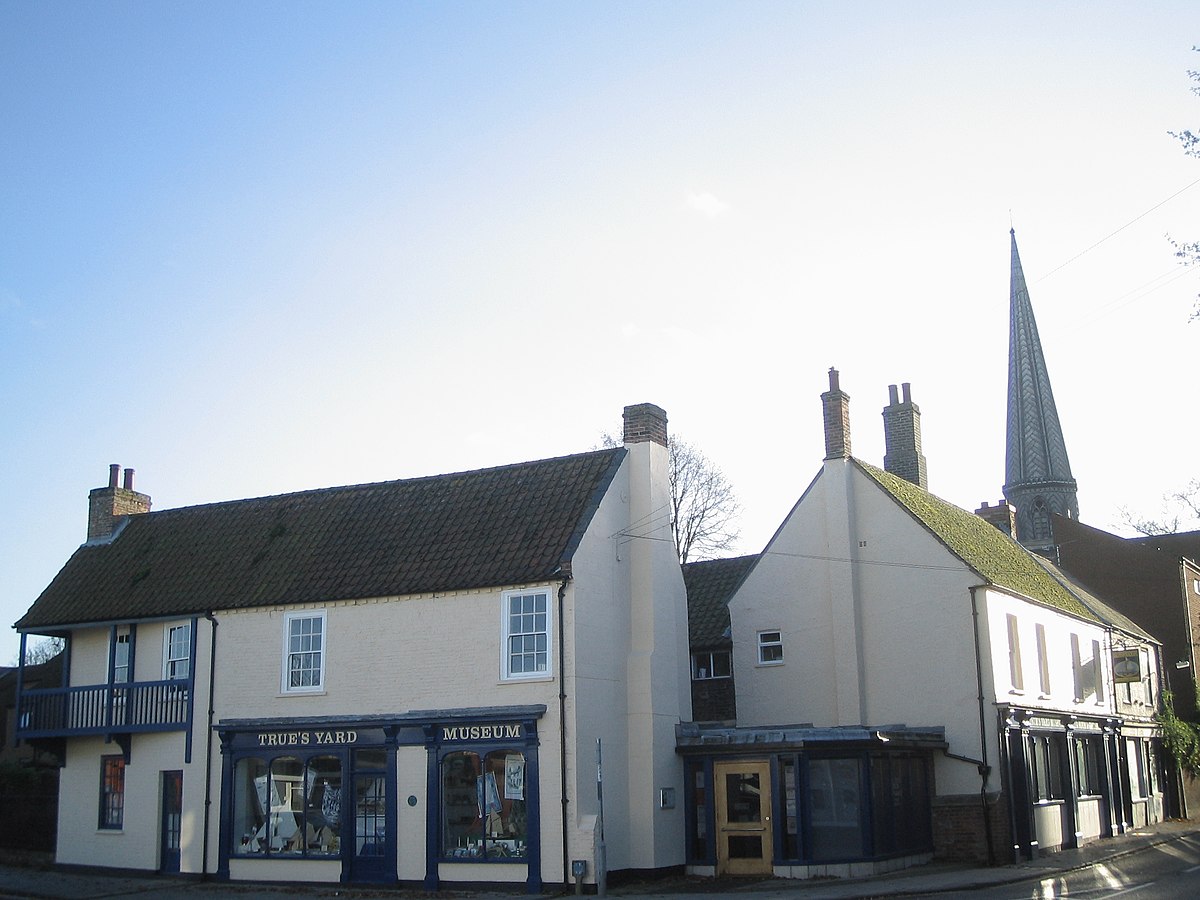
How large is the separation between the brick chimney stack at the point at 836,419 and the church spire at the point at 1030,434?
5469cm

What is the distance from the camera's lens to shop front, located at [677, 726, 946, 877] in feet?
76.4

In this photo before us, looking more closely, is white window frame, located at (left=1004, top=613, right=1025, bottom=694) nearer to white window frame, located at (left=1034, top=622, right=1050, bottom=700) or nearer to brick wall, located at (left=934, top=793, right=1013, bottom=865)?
white window frame, located at (left=1034, top=622, right=1050, bottom=700)

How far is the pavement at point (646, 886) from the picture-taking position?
2111cm

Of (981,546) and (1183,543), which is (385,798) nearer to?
(981,546)

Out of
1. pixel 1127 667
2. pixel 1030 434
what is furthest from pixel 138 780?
pixel 1030 434

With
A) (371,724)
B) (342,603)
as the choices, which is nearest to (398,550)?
(342,603)

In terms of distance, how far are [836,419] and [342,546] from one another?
42.2 ft

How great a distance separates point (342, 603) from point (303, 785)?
12.7ft

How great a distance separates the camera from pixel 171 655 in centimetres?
2736

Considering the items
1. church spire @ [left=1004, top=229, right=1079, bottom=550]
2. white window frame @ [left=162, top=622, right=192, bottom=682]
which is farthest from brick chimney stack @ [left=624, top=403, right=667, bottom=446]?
church spire @ [left=1004, top=229, right=1079, bottom=550]

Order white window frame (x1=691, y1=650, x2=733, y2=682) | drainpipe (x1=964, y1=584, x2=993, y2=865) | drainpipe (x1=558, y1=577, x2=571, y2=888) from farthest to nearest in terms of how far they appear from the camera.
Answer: white window frame (x1=691, y1=650, x2=733, y2=682)
drainpipe (x1=964, y1=584, x2=993, y2=865)
drainpipe (x1=558, y1=577, x2=571, y2=888)

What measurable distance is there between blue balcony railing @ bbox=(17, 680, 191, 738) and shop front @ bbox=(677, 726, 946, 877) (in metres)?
11.4

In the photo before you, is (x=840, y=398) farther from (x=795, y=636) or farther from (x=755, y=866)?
(x=755, y=866)

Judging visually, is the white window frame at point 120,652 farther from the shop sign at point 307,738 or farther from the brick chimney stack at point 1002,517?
the brick chimney stack at point 1002,517
